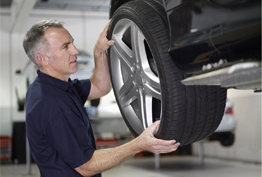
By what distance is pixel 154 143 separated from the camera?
1.76 metres

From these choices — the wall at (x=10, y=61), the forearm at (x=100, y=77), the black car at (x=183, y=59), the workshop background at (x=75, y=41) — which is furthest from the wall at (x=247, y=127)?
the black car at (x=183, y=59)

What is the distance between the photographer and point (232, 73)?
1246mm

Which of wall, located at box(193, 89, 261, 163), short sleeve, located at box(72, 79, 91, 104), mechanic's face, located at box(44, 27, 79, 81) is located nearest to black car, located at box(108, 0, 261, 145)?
mechanic's face, located at box(44, 27, 79, 81)

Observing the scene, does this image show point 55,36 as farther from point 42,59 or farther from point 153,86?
point 153,86

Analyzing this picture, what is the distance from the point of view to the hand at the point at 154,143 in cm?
174

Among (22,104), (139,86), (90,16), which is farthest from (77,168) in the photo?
(90,16)

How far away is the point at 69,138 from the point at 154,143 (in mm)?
471

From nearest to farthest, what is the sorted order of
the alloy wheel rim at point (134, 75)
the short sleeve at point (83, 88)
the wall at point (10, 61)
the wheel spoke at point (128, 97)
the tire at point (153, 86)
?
the tire at point (153, 86) → the alloy wheel rim at point (134, 75) → the wheel spoke at point (128, 97) → the short sleeve at point (83, 88) → the wall at point (10, 61)

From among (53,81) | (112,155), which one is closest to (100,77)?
(53,81)

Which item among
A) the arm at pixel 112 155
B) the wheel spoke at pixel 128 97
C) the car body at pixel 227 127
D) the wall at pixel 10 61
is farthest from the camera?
the wall at pixel 10 61

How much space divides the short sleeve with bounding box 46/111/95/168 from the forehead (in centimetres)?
41

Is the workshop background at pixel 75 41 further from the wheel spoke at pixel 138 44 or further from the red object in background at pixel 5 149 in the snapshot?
the wheel spoke at pixel 138 44

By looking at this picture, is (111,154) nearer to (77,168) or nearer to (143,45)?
(77,168)

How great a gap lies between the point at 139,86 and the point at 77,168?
533mm
